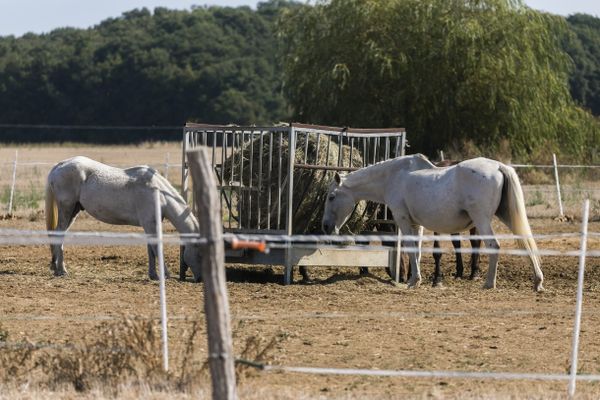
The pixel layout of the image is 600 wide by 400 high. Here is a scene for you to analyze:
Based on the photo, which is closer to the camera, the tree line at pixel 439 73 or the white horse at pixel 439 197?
the white horse at pixel 439 197

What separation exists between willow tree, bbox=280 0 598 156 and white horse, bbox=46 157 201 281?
52.0 feet

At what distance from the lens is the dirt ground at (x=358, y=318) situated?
26.6ft

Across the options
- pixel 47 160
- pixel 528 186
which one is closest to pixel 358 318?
pixel 528 186

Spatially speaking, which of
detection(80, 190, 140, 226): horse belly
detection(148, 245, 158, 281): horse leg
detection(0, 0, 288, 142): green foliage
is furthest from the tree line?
detection(0, 0, 288, 142): green foliage

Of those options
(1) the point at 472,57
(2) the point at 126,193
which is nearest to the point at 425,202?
(2) the point at 126,193

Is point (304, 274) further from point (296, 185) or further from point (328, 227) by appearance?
point (296, 185)

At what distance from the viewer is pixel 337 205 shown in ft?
46.8

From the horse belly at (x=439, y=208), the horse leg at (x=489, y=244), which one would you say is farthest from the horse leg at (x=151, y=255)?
the horse leg at (x=489, y=244)

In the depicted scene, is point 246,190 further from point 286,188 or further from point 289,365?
point 289,365

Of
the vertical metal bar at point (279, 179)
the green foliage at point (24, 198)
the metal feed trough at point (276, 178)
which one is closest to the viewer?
the vertical metal bar at point (279, 179)

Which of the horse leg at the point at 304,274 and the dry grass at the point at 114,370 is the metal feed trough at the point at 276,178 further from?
the dry grass at the point at 114,370

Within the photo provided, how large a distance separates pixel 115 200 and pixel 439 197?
3.88 metres

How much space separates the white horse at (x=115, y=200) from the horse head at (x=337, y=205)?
1699 mm

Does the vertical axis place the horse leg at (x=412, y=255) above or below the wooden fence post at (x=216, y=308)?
below
